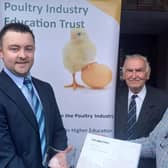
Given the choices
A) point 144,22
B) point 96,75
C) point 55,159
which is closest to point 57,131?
point 55,159

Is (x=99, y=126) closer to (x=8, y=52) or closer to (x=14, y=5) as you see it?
(x=14, y=5)

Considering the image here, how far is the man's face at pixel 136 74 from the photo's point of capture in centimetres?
310

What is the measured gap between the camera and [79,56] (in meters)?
3.27

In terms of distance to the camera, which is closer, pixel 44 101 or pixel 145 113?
pixel 44 101

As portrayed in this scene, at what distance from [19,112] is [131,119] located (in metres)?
1.17

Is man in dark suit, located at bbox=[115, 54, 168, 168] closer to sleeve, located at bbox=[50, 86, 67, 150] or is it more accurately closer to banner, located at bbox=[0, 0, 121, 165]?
banner, located at bbox=[0, 0, 121, 165]

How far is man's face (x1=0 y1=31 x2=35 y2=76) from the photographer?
2.12m

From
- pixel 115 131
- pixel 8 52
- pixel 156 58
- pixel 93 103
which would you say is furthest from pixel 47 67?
pixel 156 58

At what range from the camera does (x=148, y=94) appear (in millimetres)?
3145

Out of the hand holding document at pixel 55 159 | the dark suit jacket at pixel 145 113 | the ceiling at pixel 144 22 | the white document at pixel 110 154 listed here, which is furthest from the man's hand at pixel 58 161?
the ceiling at pixel 144 22

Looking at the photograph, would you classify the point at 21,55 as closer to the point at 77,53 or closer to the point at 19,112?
the point at 19,112

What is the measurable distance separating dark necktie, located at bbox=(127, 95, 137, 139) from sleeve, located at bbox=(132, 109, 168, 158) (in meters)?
→ 0.25

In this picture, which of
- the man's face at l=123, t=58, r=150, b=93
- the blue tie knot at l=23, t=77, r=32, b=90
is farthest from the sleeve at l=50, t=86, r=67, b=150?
the man's face at l=123, t=58, r=150, b=93

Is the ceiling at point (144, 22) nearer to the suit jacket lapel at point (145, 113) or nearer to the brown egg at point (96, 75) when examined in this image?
the brown egg at point (96, 75)
